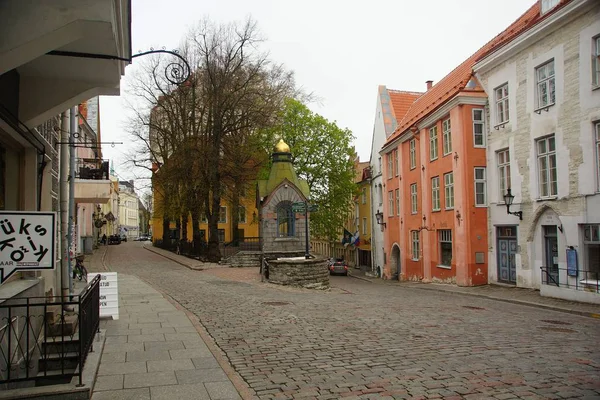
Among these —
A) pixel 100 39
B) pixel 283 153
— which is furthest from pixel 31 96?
pixel 283 153

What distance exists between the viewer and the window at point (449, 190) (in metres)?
25.7

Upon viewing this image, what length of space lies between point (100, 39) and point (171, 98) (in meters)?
29.0

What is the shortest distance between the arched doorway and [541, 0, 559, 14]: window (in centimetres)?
1918

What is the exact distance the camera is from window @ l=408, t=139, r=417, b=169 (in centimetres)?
3133

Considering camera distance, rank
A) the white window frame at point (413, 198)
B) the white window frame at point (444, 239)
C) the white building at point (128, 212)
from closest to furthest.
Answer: the white window frame at point (444, 239), the white window frame at point (413, 198), the white building at point (128, 212)

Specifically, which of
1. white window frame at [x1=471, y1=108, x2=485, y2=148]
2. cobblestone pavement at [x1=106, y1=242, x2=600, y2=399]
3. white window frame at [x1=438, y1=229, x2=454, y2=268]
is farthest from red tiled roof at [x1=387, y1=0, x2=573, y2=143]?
cobblestone pavement at [x1=106, y1=242, x2=600, y2=399]

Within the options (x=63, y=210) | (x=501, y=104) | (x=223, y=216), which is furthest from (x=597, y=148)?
(x=223, y=216)

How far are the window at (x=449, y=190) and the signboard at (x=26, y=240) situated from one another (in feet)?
74.7

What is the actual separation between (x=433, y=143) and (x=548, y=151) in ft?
30.5

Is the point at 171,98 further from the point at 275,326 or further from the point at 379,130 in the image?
the point at 275,326

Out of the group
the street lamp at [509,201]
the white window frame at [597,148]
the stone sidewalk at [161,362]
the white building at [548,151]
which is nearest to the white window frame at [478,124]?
the white building at [548,151]

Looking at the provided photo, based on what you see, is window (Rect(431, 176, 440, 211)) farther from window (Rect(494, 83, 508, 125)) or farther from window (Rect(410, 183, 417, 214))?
window (Rect(494, 83, 508, 125))

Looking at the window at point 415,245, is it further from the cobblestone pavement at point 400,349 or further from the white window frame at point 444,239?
the cobblestone pavement at point 400,349

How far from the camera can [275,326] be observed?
33.9ft
